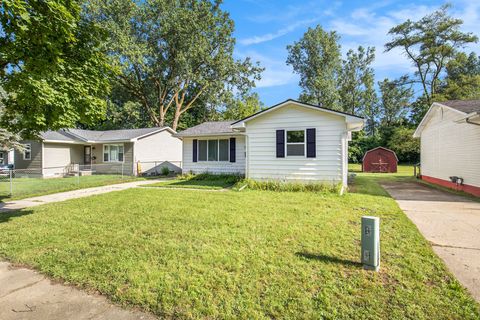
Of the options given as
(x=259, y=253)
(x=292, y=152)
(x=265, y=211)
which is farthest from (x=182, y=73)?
(x=259, y=253)

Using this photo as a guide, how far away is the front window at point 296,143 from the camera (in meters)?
10.3

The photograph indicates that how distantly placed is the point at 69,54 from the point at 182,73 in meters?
22.0

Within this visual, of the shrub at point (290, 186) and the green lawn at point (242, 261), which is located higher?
the shrub at point (290, 186)

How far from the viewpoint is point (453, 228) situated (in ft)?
17.0

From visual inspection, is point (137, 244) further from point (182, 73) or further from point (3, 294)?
point (182, 73)

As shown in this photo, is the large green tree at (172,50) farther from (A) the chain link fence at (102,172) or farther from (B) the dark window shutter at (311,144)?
(B) the dark window shutter at (311,144)

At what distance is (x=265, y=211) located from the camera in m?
6.55

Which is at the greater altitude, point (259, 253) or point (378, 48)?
point (378, 48)

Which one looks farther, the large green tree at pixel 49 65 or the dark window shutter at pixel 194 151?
the dark window shutter at pixel 194 151

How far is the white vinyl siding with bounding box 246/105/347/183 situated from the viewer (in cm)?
970

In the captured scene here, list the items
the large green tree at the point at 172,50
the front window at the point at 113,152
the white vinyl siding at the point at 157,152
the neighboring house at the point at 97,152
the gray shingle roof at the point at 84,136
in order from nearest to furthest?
the neighboring house at the point at 97,152 → the gray shingle roof at the point at 84,136 → the white vinyl siding at the point at 157,152 → the front window at the point at 113,152 → the large green tree at the point at 172,50

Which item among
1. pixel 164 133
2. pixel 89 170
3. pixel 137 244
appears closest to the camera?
pixel 137 244

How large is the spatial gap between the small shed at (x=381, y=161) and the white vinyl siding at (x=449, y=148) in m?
5.41

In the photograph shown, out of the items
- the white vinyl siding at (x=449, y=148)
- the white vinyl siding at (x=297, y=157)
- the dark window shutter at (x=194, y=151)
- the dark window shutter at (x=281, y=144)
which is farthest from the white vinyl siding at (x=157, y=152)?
the white vinyl siding at (x=449, y=148)
